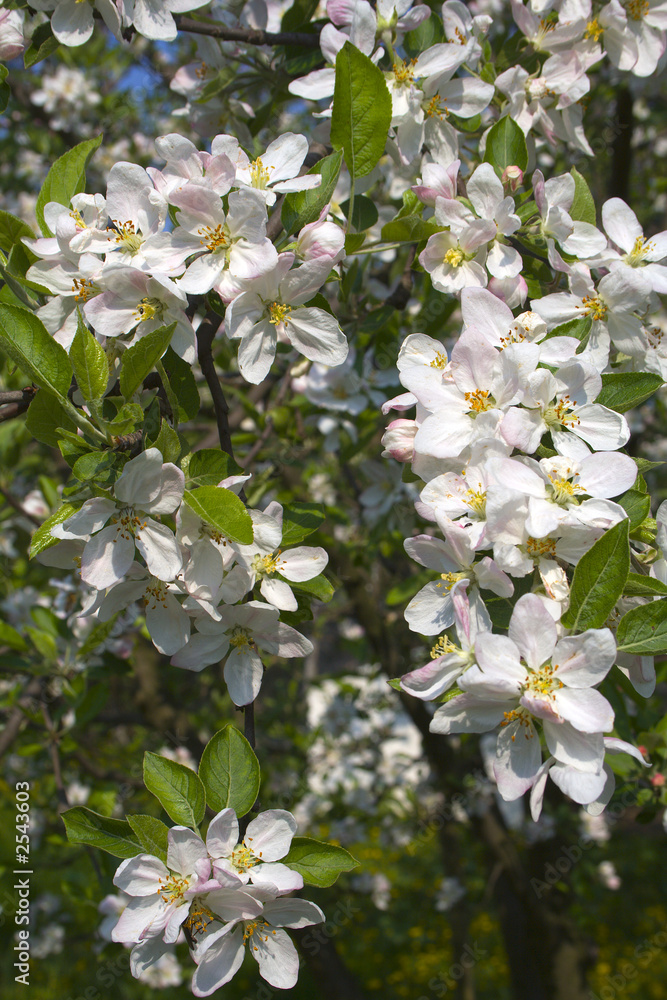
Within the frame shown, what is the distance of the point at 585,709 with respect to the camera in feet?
2.91

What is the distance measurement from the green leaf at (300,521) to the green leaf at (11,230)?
2.10 feet

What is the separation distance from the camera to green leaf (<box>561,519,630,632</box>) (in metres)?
0.88

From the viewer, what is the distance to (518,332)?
1083 millimetres

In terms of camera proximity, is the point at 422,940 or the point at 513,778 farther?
the point at 422,940

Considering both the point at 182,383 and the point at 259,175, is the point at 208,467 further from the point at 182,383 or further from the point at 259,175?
the point at 259,175

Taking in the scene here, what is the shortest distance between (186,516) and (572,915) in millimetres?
3558

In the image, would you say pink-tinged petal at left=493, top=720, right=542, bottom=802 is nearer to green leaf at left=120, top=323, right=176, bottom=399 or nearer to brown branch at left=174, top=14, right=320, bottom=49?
green leaf at left=120, top=323, right=176, bottom=399

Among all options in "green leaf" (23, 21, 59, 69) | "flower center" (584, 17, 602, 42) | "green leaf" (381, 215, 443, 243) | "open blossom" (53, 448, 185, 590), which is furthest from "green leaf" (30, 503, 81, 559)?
"flower center" (584, 17, 602, 42)

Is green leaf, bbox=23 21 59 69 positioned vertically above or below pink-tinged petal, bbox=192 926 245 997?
above

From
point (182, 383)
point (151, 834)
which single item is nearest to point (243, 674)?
point (151, 834)

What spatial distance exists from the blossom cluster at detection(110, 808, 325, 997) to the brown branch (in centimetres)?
150

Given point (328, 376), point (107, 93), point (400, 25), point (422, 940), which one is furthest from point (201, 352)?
point (422, 940)

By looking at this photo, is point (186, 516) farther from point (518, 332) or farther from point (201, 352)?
point (518, 332)

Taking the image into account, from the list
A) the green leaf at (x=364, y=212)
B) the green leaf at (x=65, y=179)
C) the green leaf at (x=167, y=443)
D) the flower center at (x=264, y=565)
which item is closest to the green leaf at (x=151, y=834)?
the flower center at (x=264, y=565)
